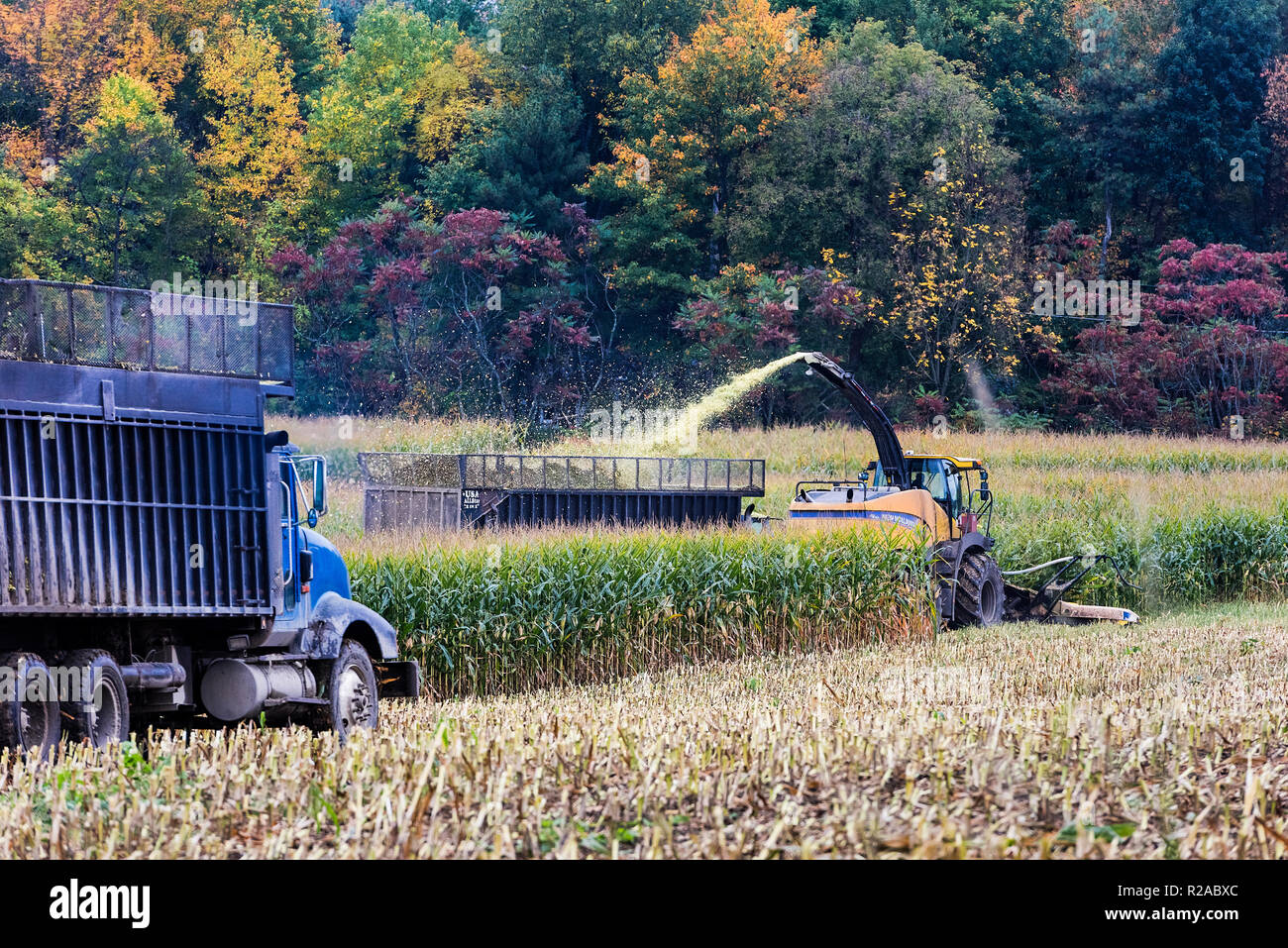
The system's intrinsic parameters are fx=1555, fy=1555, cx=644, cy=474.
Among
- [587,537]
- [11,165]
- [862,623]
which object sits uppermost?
[11,165]

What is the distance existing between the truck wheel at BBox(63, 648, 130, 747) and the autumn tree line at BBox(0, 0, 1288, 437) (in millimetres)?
33521

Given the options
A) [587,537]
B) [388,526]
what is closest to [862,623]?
[587,537]

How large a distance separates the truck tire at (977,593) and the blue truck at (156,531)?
974cm

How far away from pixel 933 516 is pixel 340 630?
9908 mm

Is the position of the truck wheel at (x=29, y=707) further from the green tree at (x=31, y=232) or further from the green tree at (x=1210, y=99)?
the green tree at (x=1210, y=99)

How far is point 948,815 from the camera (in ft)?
18.8

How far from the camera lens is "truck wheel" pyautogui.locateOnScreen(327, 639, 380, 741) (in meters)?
11.1

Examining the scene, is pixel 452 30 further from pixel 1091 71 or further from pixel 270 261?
pixel 1091 71

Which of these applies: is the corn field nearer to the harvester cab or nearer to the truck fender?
the harvester cab

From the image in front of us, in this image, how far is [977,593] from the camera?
760 inches

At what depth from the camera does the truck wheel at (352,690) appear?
11055mm

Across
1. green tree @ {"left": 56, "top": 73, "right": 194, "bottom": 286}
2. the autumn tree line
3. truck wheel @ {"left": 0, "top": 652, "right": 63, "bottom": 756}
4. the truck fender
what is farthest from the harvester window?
green tree @ {"left": 56, "top": 73, "right": 194, "bottom": 286}

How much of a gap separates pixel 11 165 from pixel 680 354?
21456 millimetres

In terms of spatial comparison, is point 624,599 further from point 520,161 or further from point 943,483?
point 520,161
